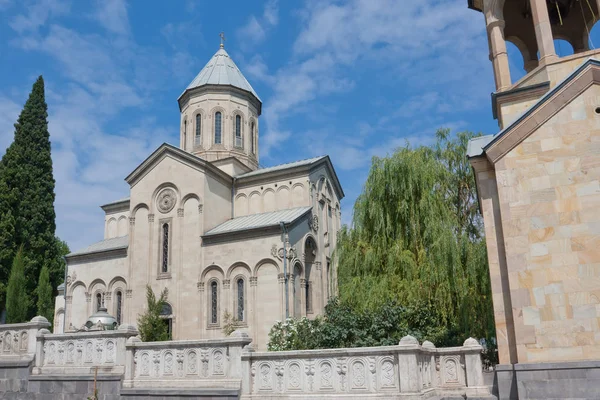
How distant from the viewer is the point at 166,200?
2355 cm

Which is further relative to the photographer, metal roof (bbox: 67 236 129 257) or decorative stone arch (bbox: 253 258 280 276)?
metal roof (bbox: 67 236 129 257)

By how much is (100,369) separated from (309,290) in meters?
12.4

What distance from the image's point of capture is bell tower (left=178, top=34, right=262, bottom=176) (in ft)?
88.8

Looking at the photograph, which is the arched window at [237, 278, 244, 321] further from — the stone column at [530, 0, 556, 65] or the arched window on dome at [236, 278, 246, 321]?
the stone column at [530, 0, 556, 65]

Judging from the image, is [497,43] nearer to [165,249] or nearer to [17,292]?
[165,249]

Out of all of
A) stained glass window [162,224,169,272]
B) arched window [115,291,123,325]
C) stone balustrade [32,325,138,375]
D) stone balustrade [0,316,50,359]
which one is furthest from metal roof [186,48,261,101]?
stone balustrade [32,325,138,375]

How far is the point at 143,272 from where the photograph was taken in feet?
74.8

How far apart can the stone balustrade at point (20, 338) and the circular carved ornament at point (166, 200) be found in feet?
38.0

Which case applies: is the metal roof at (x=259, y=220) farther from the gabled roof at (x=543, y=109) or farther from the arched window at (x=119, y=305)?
the gabled roof at (x=543, y=109)

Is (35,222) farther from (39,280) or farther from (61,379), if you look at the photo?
(61,379)

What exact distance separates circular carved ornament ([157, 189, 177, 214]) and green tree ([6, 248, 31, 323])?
8.19m

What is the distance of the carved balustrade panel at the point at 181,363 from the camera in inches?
373

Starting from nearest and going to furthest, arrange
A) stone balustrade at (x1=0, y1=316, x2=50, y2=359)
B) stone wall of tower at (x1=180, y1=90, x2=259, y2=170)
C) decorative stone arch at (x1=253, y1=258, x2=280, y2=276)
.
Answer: stone balustrade at (x1=0, y1=316, x2=50, y2=359)
decorative stone arch at (x1=253, y1=258, x2=280, y2=276)
stone wall of tower at (x1=180, y1=90, x2=259, y2=170)

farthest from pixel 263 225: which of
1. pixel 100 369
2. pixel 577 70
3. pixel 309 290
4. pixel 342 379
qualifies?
pixel 577 70
